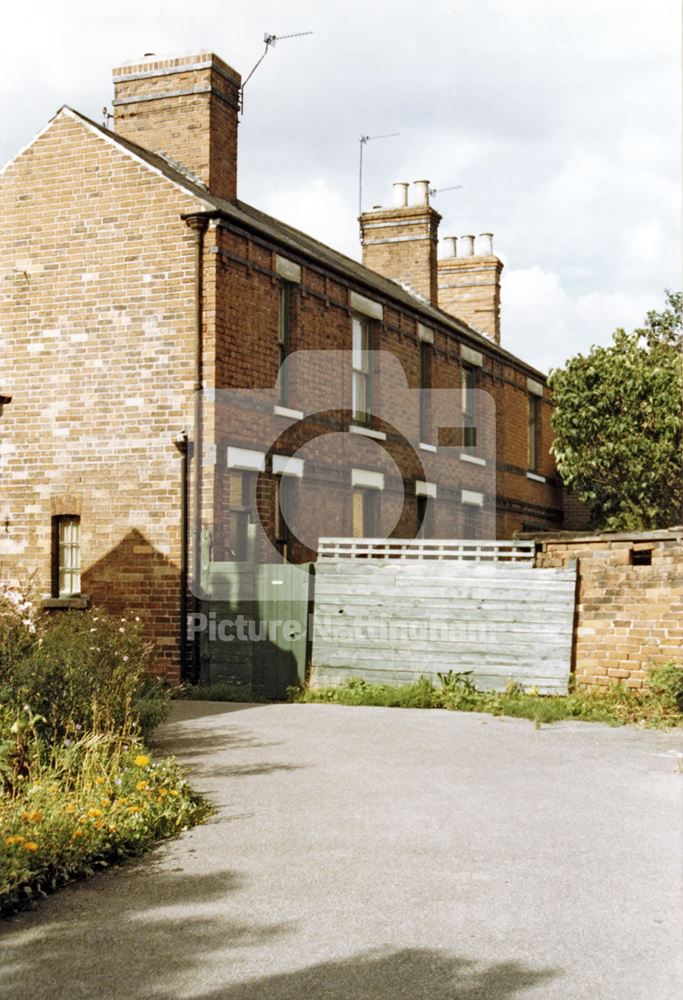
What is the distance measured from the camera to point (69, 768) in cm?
763

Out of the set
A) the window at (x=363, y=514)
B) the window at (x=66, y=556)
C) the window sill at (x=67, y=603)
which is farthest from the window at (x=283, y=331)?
the window sill at (x=67, y=603)

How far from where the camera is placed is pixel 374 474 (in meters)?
19.9

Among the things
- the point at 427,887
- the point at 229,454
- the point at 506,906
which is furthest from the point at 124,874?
the point at 229,454

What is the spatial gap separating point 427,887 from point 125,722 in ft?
13.7

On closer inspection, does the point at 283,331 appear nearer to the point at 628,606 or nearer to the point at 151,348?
the point at 151,348

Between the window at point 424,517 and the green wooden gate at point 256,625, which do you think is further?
the window at point 424,517

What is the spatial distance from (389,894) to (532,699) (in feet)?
25.7

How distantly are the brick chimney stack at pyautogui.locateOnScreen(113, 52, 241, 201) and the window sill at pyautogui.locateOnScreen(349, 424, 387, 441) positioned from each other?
4.29 m

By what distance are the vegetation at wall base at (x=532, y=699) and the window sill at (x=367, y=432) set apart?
5627 mm

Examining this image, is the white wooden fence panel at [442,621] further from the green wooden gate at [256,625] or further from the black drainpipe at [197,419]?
the black drainpipe at [197,419]

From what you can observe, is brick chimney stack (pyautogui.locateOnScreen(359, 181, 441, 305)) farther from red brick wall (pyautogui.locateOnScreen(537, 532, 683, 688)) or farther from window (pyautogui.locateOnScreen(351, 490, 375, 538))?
red brick wall (pyautogui.locateOnScreen(537, 532, 683, 688))

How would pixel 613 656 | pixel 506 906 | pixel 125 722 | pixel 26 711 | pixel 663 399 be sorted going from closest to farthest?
1. pixel 506 906
2. pixel 26 711
3. pixel 125 722
4. pixel 613 656
5. pixel 663 399

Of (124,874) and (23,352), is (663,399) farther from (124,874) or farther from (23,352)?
(124,874)

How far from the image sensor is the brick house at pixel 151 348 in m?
15.9
